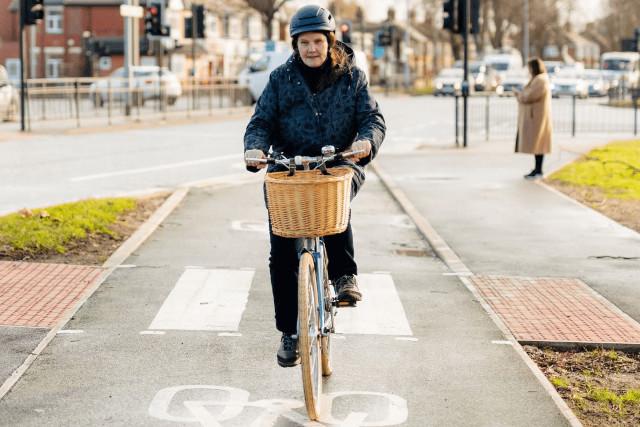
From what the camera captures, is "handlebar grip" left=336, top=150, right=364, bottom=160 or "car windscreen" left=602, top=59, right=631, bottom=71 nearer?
"handlebar grip" left=336, top=150, right=364, bottom=160

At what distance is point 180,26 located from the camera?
89.6 m

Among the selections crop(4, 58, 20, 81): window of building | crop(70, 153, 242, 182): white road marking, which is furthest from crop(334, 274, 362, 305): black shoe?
crop(4, 58, 20, 81): window of building

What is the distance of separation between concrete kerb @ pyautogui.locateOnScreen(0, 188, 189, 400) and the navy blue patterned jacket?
5.43 ft

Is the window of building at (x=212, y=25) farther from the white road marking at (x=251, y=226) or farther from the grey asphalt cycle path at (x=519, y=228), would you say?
the white road marking at (x=251, y=226)

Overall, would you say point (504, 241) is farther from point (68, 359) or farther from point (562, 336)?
point (68, 359)

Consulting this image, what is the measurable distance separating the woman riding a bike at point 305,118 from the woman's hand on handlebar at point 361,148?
0.40 ft

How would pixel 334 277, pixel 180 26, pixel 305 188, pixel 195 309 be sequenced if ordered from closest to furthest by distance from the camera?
pixel 305 188, pixel 334 277, pixel 195 309, pixel 180 26

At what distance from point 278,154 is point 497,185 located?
11.1 m

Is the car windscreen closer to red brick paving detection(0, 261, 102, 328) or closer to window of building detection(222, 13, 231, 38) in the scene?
window of building detection(222, 13, 231, 38)

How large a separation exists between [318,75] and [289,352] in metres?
1.36

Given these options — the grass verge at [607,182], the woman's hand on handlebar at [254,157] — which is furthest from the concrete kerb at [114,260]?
the grass verge at [607,182]

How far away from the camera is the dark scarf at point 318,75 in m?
6.24

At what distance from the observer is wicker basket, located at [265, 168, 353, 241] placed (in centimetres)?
544

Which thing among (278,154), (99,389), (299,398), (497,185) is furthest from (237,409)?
(497,185)
